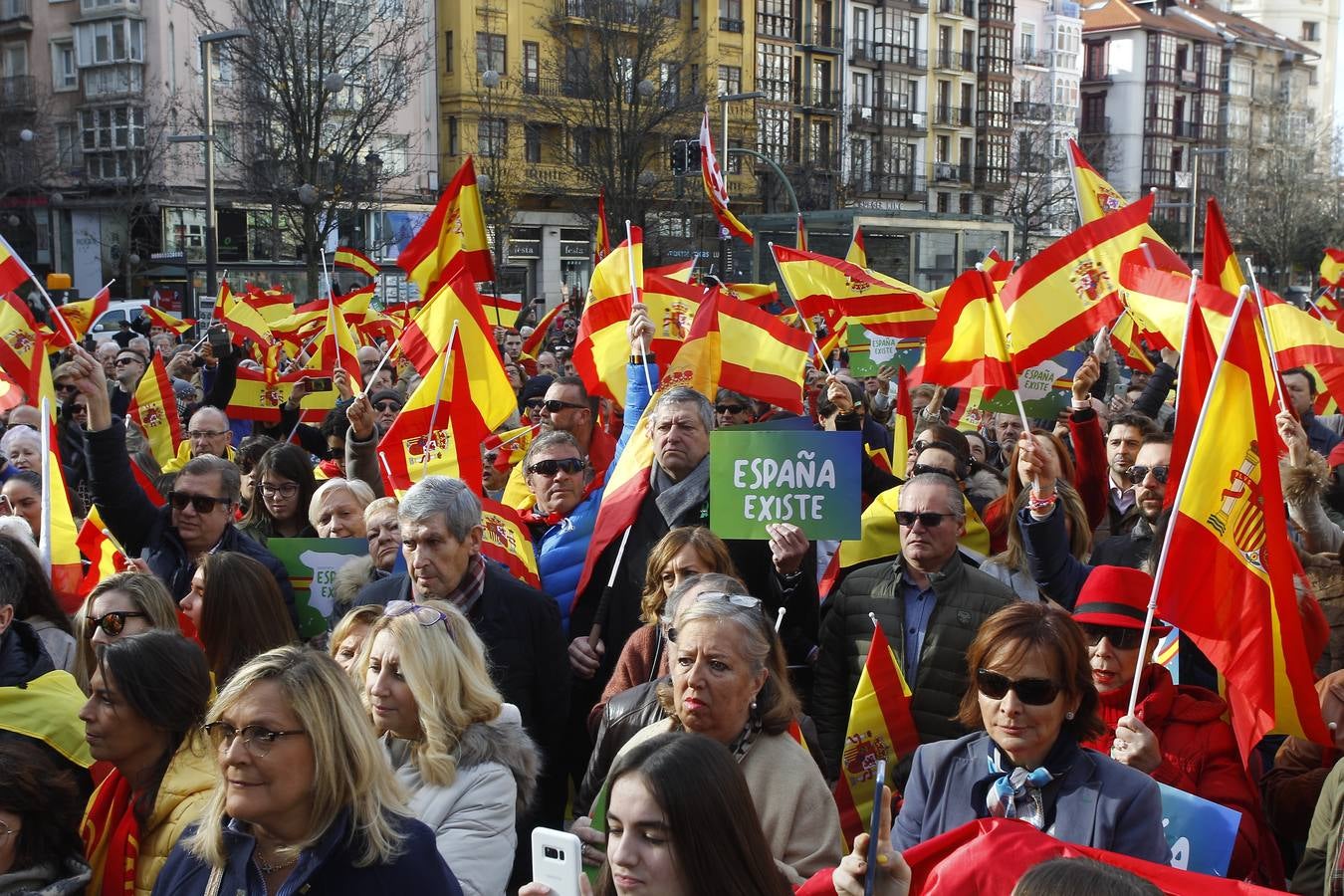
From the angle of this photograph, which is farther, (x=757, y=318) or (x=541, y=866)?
(x=757, y=318)

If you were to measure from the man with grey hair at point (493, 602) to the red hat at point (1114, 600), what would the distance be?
1692 millimetres

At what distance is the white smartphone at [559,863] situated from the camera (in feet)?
8.30

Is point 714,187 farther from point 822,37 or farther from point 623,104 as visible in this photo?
point 822,37

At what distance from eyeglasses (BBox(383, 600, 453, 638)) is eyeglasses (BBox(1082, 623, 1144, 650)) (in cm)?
Answer: 181

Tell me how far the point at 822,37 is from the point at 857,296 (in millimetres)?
58732

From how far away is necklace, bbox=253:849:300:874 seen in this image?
307cm

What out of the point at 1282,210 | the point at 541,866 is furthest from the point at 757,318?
the point at 1282,210

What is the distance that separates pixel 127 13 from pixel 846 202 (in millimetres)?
26330

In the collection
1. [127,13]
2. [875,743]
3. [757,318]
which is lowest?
[875,743]

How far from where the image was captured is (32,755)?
3.58m

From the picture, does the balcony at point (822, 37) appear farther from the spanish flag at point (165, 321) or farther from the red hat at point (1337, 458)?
the red hat at point (1337, 458)

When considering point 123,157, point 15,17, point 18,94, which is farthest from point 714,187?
point 15,17

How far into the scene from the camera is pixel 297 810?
10.2 ft

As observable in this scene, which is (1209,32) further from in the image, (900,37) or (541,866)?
(541,866)
